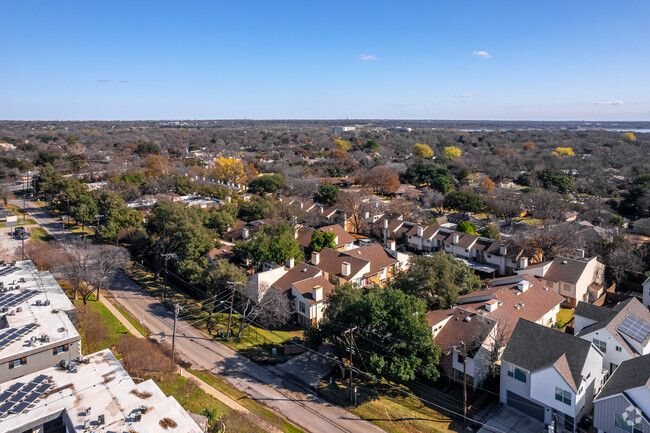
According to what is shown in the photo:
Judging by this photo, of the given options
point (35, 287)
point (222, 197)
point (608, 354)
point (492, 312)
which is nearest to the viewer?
point (608, 354)

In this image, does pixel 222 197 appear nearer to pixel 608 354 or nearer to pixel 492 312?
pixel 492 312

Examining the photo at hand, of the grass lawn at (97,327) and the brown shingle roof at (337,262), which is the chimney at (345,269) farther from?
the grass lawn at (97,327)

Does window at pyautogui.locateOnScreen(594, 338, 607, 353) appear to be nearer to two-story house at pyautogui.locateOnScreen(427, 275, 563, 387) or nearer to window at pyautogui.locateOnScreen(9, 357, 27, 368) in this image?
two-story house at pyautogui.locateOnScreen(427, 275, 563, 387)

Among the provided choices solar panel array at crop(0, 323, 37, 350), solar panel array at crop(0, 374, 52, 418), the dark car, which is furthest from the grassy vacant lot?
the dark car

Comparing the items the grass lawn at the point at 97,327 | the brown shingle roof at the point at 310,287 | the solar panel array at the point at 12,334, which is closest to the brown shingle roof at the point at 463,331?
the brown shingle roof at the point at 310,287

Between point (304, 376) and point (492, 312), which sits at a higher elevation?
point (492, 312)

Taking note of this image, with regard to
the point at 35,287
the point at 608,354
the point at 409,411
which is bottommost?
the point at 409,411

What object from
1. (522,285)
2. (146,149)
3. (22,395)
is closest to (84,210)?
(22,395)

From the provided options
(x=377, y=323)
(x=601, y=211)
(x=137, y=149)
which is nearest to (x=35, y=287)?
(x=377, y=323)
